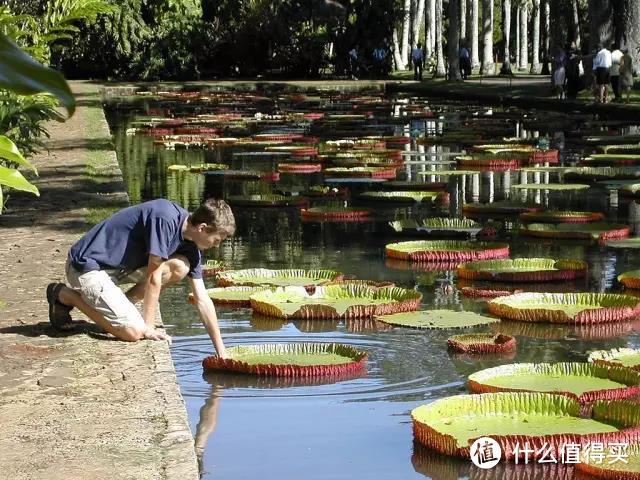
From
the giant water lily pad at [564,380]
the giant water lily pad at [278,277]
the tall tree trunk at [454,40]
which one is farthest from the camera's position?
the tall tree trunk at [454,40]

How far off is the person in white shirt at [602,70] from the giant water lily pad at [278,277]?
21.3 meters

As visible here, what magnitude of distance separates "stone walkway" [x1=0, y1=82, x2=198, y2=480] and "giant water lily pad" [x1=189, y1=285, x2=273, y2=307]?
95cm

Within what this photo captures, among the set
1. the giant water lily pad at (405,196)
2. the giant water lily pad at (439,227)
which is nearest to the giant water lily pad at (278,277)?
the giant water lily pad at (439,227)

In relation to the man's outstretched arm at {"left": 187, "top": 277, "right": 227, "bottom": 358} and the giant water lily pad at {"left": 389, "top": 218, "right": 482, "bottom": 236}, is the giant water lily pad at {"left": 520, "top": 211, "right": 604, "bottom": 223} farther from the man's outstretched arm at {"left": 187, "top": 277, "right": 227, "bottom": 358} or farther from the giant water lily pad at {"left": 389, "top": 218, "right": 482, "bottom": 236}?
the man's outstretched arm at {"left": 187, "top": 277, "right": 227, "bottom": 358}

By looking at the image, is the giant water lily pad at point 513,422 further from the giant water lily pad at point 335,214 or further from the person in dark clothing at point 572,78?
the person in dark clothing at point 572,78

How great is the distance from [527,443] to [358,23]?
4760 cm

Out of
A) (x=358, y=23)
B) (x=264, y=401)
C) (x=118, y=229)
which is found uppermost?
(x=358, y=23)

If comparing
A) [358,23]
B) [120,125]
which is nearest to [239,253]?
[120,125]

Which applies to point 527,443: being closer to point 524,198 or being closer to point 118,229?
point 118,229

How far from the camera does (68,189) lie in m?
13.2

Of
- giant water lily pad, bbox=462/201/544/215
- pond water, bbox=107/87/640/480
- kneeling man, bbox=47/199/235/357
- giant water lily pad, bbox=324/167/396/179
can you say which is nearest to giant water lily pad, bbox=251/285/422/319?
pond water, bbox=107/87/640/480

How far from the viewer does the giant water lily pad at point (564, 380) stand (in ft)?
18.3

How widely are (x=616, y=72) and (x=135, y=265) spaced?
84.6 ft

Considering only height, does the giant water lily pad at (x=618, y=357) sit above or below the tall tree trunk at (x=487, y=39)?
below
